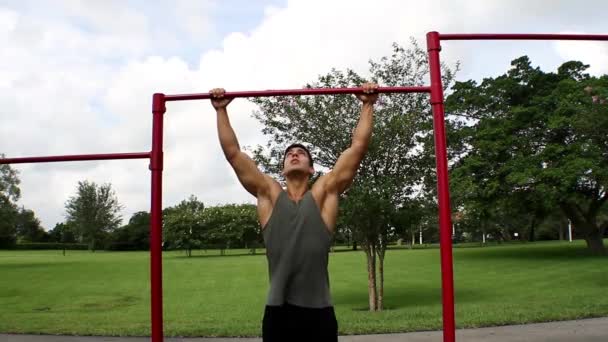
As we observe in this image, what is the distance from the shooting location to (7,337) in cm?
820

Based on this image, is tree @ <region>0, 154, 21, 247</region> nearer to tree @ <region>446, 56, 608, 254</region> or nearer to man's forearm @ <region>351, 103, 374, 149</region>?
tree @ <region>446, 56, 608, 254</region>

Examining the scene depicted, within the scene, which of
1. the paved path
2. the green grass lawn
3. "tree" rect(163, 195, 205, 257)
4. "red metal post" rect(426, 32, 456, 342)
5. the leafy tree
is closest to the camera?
"red metal post" rect(426, 32, 456, 342)

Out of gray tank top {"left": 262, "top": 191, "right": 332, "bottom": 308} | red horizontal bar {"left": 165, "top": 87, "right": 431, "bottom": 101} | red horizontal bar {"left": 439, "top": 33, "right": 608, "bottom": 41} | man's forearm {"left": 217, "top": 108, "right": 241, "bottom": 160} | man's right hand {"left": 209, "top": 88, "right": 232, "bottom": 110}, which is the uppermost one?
red horizontal bar {"left": 439, "top": 33, "right": 608, "bottom": 41}

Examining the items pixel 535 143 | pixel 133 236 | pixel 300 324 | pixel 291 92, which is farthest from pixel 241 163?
pixel 133 236

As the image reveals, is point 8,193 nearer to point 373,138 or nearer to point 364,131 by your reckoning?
point 373,138

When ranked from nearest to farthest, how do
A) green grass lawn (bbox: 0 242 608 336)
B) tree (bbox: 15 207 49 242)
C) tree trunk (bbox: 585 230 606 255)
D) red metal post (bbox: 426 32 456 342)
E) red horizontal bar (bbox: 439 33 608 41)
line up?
1. red metal post (bbox: 426 32 456 342)
2. red horizontal bar (bbox: 439 33 608 41)
3. green grass lawn (bbox: 0 242 608 336)
4. tree trunk (bbox: 585 230 606 255)
5. tree (bbox: 15 207 49 242)

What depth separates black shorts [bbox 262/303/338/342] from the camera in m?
2.91

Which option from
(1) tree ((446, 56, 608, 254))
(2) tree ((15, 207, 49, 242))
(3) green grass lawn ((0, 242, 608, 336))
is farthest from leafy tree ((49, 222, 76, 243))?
(1) tree ((446, 56, 608, 254))

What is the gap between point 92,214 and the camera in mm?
63812

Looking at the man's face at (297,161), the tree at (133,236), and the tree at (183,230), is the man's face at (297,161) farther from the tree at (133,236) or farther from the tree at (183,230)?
the tree at (133,236)

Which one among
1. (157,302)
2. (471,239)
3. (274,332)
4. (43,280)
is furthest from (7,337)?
(471,239)

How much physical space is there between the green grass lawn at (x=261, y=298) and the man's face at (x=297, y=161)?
5276 millimetres

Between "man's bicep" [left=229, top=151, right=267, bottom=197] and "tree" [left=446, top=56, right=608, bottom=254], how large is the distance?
20672 mm

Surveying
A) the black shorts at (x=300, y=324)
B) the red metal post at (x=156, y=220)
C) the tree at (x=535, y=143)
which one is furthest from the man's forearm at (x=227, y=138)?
the tree at (x=535, y=143)
